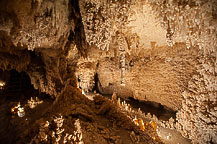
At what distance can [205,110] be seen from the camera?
147 inches

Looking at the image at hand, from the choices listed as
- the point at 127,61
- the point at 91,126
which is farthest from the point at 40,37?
the point at 127,61

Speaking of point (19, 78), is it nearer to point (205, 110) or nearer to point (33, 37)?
point (33, 37)

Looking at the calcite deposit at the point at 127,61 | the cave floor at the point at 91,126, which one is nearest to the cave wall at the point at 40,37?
the calcite deposit at the point at 127,61

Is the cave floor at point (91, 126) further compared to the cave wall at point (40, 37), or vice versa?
the cave wall at point (40, 37)

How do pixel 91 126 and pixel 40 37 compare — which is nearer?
pixel 91 126

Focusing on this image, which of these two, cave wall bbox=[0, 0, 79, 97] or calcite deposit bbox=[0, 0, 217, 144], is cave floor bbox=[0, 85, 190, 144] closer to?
calcite deposit bbox=[0, 0, 217, 144]

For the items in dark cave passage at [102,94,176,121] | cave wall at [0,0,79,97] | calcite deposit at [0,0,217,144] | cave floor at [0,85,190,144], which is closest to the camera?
cave floor at [0,85,190,144]

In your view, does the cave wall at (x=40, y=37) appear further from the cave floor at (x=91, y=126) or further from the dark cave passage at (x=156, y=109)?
the dark cave passage at (x=156, y=109)

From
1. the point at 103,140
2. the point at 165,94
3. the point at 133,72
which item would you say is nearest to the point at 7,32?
the point at 103,140

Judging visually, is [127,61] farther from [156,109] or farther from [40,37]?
[40,37]

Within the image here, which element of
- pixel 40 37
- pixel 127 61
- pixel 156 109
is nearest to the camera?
pixel 40 37

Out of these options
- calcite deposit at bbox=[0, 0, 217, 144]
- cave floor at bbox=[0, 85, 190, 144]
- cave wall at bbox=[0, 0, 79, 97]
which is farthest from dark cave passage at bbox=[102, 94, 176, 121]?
cave wall at bbox=[0, 0, 79, 97]

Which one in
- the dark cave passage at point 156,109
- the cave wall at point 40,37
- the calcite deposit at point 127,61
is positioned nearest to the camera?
the calcite deposit at point 127,61

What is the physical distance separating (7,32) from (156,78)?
20.5ft
